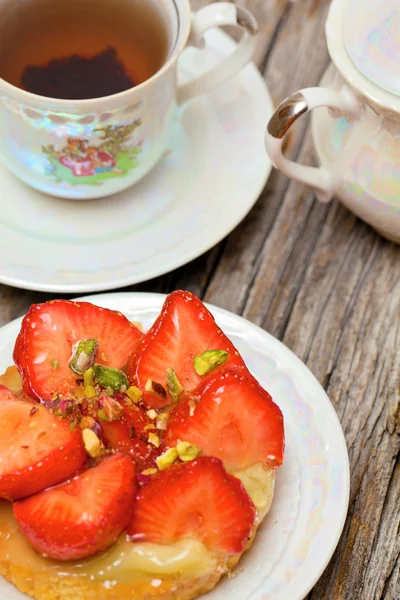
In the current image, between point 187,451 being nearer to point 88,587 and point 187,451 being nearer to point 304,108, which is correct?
point 88,587

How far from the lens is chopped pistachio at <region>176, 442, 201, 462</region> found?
3.40 ft

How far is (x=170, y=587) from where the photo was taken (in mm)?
1018

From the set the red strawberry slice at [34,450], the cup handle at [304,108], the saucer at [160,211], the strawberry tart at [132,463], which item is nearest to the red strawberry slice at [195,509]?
the strawberry tart at [132,463]

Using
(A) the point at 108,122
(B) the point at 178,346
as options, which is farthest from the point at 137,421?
(A) the point at 108,122

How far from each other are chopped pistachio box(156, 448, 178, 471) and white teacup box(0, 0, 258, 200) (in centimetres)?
62

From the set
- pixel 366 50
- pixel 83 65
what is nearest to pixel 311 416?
pixel 366 50

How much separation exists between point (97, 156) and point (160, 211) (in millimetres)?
169

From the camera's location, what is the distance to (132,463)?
1028 mm

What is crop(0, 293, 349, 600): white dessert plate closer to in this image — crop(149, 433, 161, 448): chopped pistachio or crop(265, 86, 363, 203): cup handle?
crop(149, 433, 161, 448): chopped pistachio

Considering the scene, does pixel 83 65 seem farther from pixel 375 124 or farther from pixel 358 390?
pixel 358 390

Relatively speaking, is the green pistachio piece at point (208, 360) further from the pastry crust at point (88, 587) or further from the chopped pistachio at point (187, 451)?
the pastry crust at point (88, 587)

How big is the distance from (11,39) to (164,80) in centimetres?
33

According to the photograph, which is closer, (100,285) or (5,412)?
(5,412)

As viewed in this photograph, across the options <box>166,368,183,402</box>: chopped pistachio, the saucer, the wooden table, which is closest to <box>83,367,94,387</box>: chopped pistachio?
<box>166,368,183,402</box>: chopped pistachio
